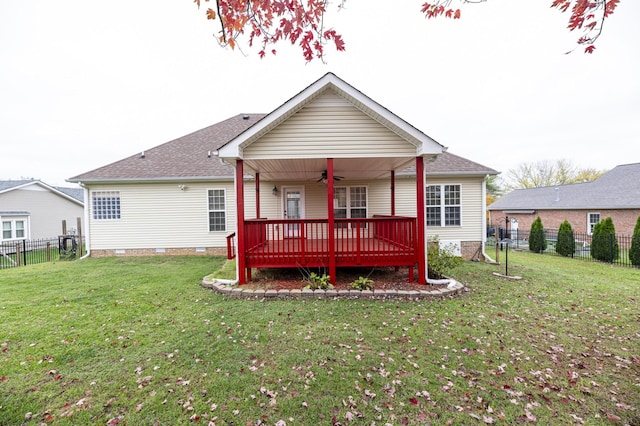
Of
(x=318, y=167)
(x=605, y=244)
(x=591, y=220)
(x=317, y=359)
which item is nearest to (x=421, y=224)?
(x=318, y=167)

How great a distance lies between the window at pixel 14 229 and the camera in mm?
15597

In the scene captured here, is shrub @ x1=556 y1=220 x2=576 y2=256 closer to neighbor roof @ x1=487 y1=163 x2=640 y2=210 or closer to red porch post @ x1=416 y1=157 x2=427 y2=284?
neighbor roof @ x1=487 y1=163 x2=640 y2=210

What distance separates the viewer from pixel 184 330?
4.02 metres

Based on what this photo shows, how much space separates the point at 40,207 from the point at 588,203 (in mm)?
39445

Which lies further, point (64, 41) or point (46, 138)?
point (46, 138)

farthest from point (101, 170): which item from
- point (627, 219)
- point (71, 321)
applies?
point (627, 219)

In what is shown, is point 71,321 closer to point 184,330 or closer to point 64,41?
point 184,330

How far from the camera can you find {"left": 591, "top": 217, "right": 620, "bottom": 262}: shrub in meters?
10.6

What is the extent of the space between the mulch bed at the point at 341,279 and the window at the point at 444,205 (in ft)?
12.2

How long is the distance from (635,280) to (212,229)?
13.9 m

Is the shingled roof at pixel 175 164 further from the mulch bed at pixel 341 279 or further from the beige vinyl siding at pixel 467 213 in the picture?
the beige vinyl siding at pixel 467 213

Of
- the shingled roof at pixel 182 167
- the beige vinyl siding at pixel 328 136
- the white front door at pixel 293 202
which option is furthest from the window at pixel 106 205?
the beige vinyl siding at pixel 328 136

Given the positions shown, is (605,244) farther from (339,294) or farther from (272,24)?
(272,24)

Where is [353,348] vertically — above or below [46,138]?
below
